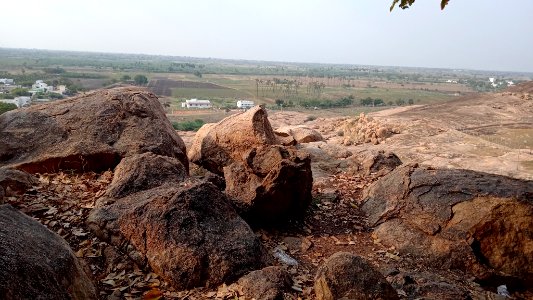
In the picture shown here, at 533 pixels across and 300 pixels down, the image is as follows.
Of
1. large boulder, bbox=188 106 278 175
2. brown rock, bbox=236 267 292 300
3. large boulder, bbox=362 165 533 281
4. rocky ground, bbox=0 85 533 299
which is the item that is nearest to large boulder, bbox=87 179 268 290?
→ rocky ground, bbox=0 85 533 299

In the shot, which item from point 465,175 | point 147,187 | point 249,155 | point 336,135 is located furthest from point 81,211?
point 336,135

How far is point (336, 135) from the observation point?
2405 centimetres

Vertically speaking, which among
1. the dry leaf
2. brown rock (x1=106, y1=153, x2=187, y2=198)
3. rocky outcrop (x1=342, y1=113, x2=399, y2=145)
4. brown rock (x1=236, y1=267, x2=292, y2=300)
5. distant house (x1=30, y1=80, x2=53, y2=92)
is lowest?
distant house (x1=30, y1=80, x2=53, y2=92)

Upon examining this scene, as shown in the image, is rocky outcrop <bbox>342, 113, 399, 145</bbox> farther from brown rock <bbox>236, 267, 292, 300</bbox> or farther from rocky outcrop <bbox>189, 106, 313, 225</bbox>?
brown rock <bbox>236, 267, 292, 300</bbox>

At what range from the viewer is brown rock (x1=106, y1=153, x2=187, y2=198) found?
20.0 ft

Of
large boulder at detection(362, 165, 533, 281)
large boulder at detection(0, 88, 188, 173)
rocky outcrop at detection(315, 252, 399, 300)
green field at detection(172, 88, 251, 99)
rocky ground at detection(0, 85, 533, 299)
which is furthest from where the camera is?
green field at detection(172, 88, 251, 99)

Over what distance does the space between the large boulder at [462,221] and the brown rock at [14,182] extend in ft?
18.4

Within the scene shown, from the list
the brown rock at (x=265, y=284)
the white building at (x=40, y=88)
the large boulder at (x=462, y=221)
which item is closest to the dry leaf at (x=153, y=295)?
the brown rock at (x=265, y=284)

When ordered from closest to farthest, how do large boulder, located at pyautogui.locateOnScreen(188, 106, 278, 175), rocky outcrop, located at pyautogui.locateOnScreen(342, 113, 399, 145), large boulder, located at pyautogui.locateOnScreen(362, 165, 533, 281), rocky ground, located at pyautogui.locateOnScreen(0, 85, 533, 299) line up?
rocky ground, located at pyautogui.locateOnScreen(0, 85, 533, 299)
large boulder, located at pyautogui.locateOnScreen(362, 165, 533, 281)
large boulder, located at pyautogui.locateOnScreen(188, 106, 278, 175)
rocky outcrop, located at pyautogui.locateOnScreen(342, 113, 399, 145)

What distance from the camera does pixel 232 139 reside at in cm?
965

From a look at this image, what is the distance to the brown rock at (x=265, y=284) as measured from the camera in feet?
14.8

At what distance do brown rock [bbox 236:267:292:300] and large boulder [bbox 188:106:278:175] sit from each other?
4691mm

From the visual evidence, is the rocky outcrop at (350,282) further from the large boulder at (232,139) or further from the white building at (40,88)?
the white building at (40,88)

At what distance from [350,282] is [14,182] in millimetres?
4952
